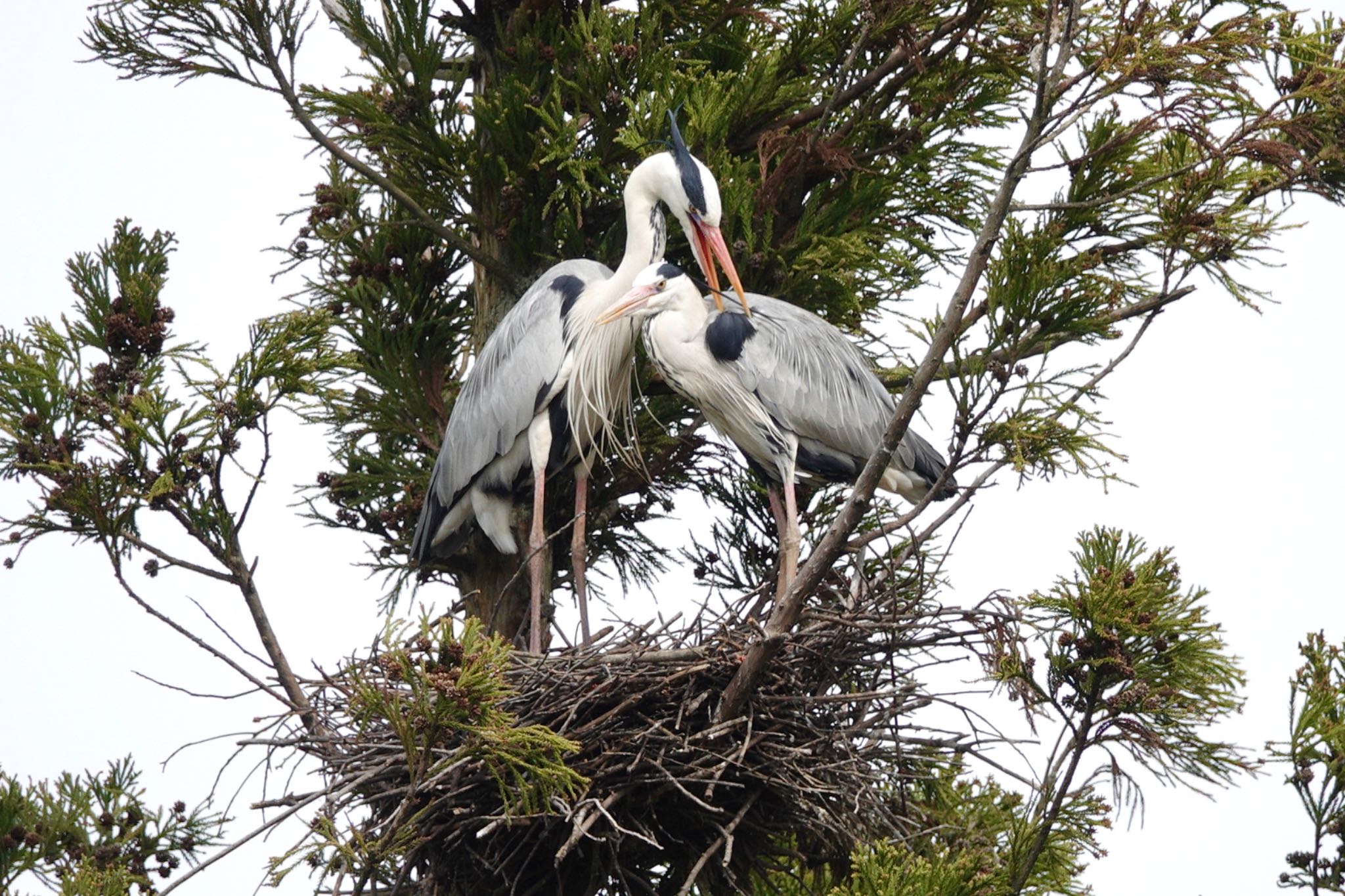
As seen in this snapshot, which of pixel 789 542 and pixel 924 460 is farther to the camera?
pixel 924 460

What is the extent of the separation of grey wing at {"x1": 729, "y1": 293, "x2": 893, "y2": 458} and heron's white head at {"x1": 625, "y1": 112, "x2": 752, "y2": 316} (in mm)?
123

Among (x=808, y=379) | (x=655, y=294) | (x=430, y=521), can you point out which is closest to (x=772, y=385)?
(x=808, y=379)

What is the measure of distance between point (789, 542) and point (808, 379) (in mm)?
496

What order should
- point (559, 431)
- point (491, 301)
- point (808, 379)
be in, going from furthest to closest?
point (491, 301), point (559, 431), point (808, 379)

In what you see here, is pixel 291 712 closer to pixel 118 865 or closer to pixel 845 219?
pixel 118 865

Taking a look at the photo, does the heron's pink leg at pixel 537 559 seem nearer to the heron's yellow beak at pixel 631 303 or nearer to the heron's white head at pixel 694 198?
the heron's yellow beak at pixel 631 303

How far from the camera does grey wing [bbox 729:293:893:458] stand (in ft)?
16.3

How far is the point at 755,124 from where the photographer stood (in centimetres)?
552

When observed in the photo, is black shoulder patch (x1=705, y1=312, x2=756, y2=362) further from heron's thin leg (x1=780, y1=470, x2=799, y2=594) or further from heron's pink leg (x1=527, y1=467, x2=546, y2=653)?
heron's pink leg (x1=527, y1=467, x2=546, y2=653)

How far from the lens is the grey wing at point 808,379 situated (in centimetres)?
497

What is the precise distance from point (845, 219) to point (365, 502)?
197 centimetres

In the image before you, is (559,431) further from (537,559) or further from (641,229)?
(641,229)

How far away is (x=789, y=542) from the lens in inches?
194

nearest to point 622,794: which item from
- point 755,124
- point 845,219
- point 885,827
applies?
point 885,827
